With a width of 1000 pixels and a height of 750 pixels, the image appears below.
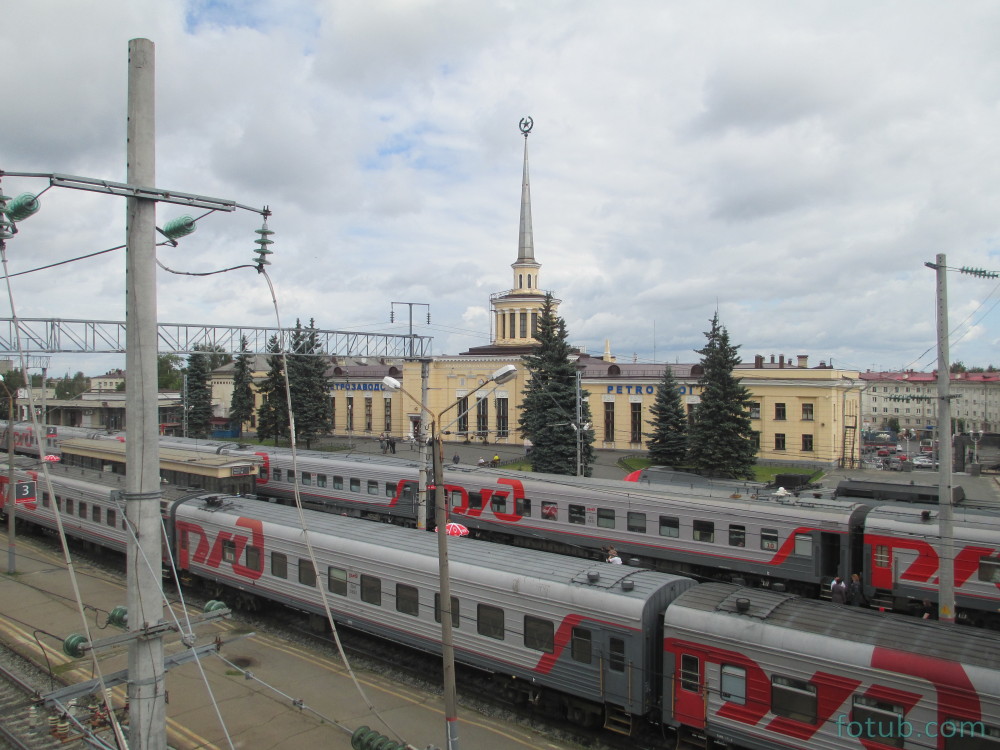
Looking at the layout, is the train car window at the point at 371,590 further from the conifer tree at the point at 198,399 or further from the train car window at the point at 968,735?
the conifer tree at the point at 198,399

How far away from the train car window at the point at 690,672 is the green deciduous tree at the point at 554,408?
23.8 m

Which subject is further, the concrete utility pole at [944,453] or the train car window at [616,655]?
the concrete utility pole at [944,453]

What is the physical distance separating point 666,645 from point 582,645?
141 centimetres

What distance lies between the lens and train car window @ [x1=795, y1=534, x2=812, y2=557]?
1730cm

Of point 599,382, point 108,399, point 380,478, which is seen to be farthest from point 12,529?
point 108,399

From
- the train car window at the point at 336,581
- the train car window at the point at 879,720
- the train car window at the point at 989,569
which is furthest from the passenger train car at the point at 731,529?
the train car window at the point at 879,720

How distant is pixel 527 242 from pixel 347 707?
5471 centimetres

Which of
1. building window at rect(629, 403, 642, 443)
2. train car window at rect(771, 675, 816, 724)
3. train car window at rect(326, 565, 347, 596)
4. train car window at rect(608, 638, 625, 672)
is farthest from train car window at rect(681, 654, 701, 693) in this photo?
building window at rect(629, 403, 642, 443)

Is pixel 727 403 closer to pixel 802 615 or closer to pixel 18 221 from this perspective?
pixel 802 615

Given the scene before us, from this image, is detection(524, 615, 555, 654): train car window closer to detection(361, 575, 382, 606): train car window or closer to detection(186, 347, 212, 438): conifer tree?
detection(361, 575, 382, 606): train car window

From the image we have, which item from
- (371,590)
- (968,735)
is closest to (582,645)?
(371,590)

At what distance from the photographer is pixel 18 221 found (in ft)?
22.2

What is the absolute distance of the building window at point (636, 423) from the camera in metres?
51.2

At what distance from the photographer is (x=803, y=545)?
57.0ft
